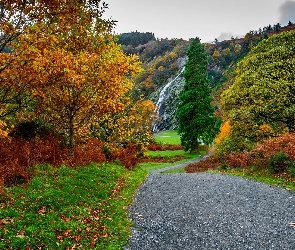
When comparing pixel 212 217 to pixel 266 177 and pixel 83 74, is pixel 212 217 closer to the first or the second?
pixel 83 74

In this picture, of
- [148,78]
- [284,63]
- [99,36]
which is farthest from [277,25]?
[99,36]

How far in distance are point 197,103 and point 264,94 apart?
803 inches

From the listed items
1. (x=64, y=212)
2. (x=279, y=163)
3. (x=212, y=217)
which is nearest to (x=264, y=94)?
(x=279, y=163)

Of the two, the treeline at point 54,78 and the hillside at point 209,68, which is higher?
the hillside at point 209,68

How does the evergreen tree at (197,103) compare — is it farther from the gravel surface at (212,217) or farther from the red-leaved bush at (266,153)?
the gravel surface at (212,217)

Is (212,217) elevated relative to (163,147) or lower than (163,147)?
elevated

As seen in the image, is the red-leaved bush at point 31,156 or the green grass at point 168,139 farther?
the green grass at point 168,139

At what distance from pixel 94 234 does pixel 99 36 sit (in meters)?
9.80

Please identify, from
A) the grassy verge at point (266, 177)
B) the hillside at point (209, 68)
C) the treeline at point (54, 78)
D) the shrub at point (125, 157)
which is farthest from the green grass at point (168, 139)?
the treeline at point (54, 78)

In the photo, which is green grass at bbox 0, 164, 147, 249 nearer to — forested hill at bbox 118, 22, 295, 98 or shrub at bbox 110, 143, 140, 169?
shrub at bbox 110, 143, 140, 169

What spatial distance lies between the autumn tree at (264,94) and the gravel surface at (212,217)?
8.33 m

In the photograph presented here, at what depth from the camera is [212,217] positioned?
11.7 metres

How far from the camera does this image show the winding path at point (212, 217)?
30.6 ft

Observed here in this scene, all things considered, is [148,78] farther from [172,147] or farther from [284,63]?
[284,63]
